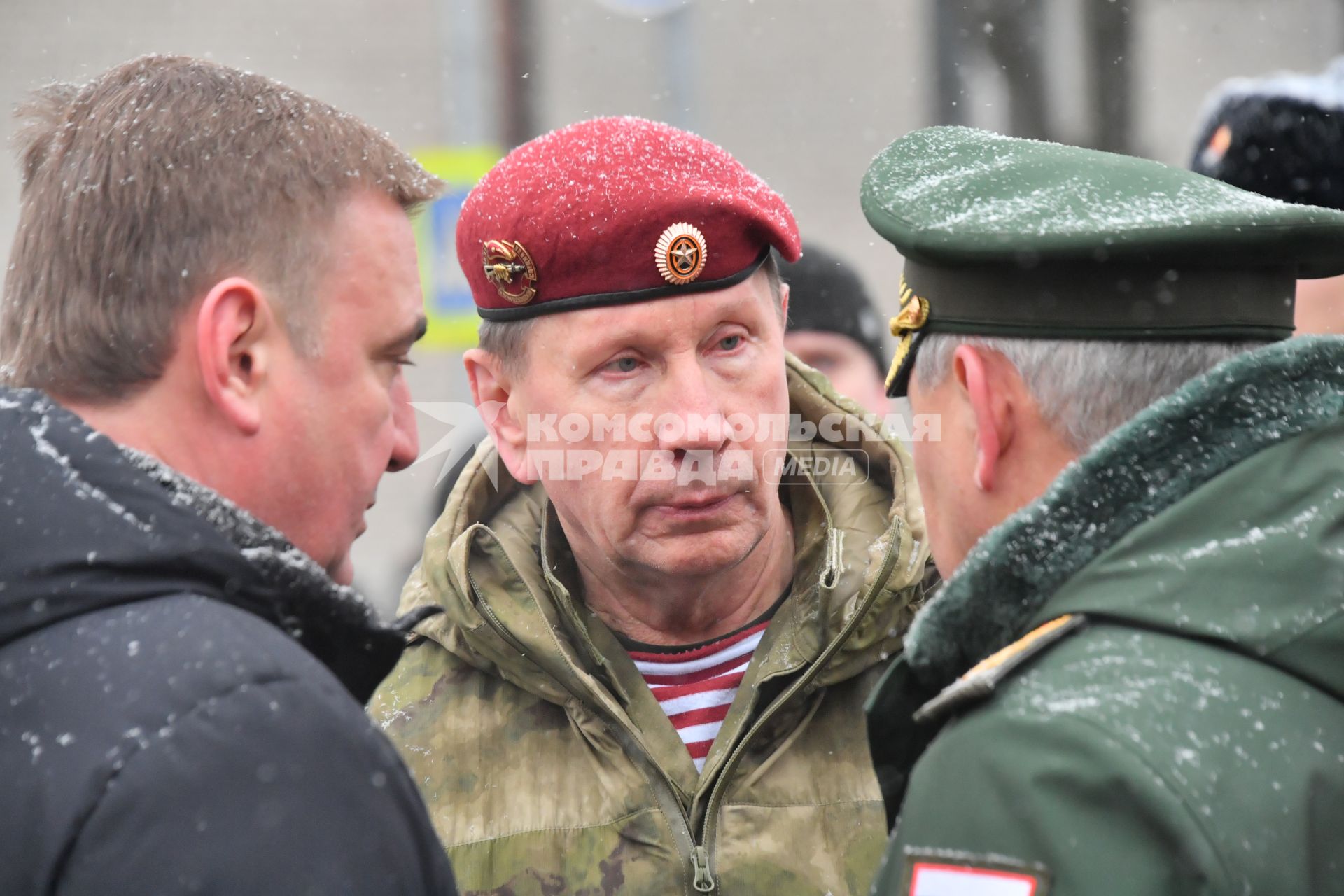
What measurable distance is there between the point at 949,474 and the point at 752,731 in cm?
73

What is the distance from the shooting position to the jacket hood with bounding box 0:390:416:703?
153cm

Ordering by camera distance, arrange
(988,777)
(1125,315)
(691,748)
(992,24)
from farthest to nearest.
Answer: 1. (992,24)
2. (691,748)
3. (1125,315)
4. (988,777)

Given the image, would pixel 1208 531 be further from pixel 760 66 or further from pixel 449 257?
pixel 760 66

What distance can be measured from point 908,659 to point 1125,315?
20.4 inches

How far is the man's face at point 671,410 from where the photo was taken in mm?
2674

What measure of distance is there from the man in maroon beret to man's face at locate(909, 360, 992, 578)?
1.68 feet

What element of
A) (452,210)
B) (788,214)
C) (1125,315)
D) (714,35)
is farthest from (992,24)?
(1125,315)

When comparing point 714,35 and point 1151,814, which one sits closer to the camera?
point 1151,814

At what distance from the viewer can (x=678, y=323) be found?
267 centimetres

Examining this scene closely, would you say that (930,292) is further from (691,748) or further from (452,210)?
(452,210)

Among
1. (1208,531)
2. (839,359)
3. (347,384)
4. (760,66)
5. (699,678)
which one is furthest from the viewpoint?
(760,66)

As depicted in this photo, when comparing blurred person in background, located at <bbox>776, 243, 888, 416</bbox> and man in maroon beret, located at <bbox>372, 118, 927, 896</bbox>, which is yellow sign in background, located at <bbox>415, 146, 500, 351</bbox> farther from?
man in maroon beret, located at <bbox>372, 118, 927, 896</bbox>

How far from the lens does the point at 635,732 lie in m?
2.53

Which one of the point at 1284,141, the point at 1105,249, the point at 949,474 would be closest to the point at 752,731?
the point at 949,474
